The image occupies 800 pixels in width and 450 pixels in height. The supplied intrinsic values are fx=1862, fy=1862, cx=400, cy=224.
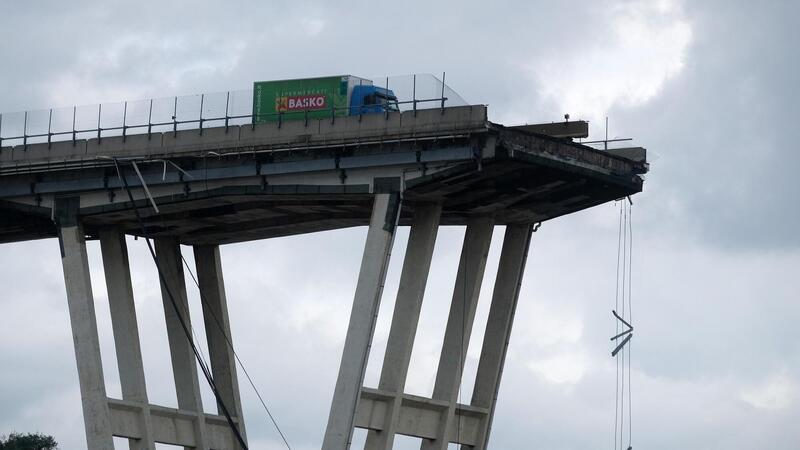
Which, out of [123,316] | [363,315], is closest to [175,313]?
[123,316]

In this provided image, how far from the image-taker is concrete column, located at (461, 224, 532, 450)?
→ 95.9 m

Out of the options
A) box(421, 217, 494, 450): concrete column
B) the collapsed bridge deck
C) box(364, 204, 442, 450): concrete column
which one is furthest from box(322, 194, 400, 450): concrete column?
box(421, 217, 494, 450): concrete column

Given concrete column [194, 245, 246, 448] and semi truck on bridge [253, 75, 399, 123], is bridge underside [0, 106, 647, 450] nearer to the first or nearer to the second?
concrete column [194, 245, 246, 448]

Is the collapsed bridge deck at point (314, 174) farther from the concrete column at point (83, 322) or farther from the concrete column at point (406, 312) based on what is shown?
the concrete column at point (83, 322)

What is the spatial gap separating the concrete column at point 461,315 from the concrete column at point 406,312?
365 cm

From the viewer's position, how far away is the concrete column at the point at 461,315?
92562 mm

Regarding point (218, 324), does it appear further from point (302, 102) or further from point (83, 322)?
point (302, 102)

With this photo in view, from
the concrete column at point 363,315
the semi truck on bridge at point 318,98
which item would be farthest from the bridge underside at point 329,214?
the semi truck on bridge at point 318,98

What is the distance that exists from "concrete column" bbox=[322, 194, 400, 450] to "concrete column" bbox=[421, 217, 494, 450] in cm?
679

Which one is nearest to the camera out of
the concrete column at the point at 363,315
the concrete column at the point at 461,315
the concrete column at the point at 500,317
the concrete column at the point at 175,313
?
the concrete column at the point at 363,315

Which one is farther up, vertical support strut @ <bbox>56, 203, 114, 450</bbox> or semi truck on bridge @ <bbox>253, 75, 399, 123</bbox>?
semi truck on bridge @ <bbox>253, 75, 399, 123</bbox>

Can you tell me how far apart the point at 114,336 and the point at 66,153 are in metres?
10.6

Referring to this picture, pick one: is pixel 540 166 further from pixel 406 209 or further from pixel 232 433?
pixel 232 433

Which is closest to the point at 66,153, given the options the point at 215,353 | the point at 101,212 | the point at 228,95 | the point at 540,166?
the point at 101,212
